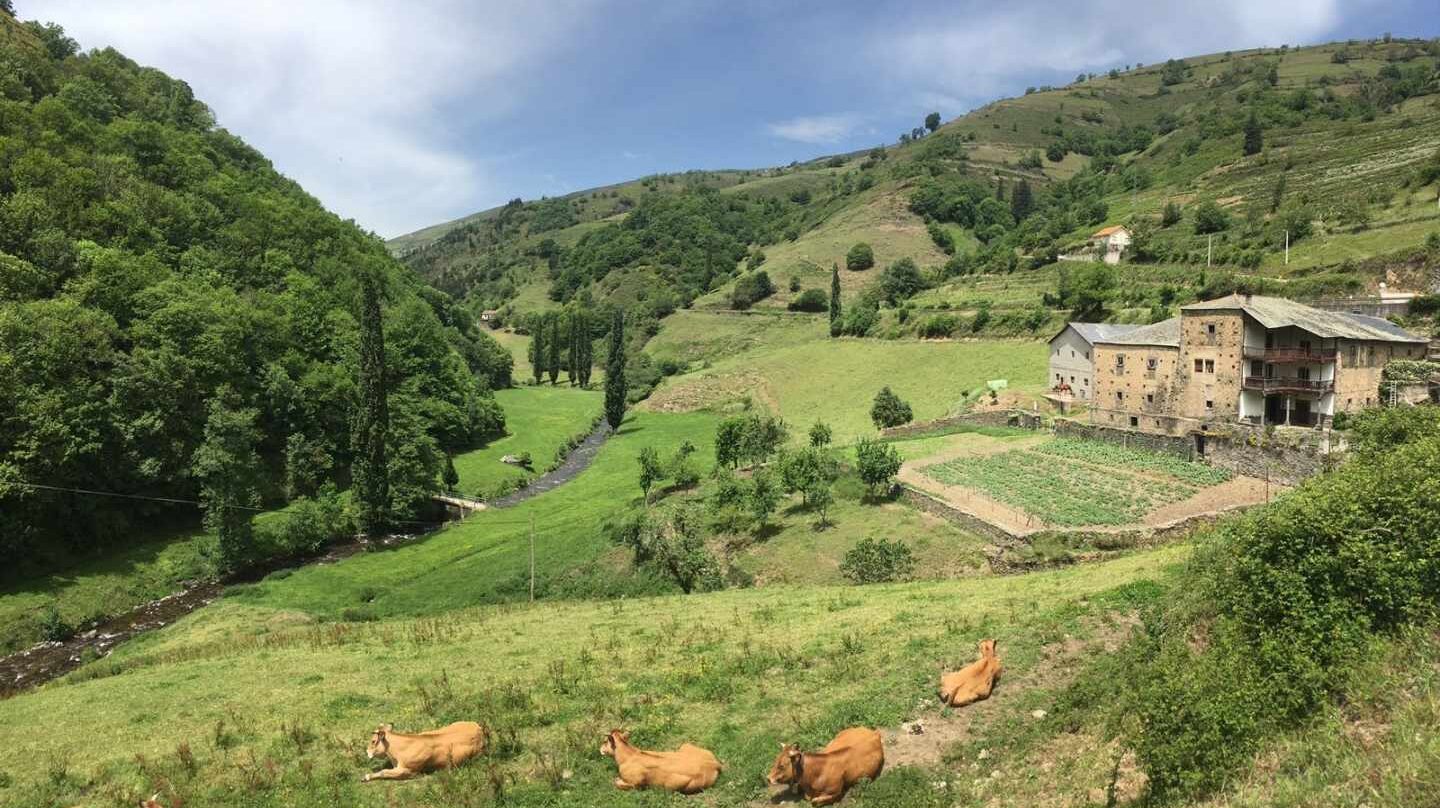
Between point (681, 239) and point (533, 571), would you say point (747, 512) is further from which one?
point (681, 239)

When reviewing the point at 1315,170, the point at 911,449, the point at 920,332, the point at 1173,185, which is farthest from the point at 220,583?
the point at 1173,185

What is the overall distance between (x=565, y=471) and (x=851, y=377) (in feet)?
114

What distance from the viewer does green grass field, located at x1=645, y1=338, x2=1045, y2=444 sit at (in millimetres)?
69250

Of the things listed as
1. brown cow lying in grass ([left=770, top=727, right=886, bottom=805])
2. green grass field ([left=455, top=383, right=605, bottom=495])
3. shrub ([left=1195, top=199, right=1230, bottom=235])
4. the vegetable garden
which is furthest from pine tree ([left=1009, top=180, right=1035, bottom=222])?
brown cow lying in grass ([left=770, top=727, right=886, bottom=805])

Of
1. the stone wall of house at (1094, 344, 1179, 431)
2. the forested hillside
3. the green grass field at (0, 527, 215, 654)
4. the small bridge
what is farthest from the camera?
the small bridge

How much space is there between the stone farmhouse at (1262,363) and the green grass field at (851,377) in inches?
671

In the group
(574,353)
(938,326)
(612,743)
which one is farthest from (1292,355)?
(574,353)

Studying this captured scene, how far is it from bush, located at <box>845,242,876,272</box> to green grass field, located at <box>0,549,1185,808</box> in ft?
422

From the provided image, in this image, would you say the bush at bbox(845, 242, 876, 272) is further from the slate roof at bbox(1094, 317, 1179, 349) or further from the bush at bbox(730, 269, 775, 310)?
the slate roof at bbox(1094, 317, 1179, 349)

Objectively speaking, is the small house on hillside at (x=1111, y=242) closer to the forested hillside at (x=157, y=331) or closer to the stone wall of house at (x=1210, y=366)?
the stone wall of house at (x=1210, y=366)

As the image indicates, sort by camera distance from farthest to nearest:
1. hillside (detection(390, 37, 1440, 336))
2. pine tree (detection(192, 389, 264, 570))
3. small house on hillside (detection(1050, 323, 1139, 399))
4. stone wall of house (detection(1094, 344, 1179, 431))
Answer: hillside (detection(390, 37, 1440, 336)) < small house on hillside (detection(1050, 323, 1139, 399)) < stone wall of house (detection(1094, 344, 1179, 431)) < pine tree (detection(192, 389, 264, 570))

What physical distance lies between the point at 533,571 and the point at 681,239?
16941cm

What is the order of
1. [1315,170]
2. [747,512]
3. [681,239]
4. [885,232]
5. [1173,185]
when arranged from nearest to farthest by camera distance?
1. [747,512]
2. [1315,170]
3. [1173,185]
4. [885,232]
5. [681,239]

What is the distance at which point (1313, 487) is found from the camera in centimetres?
1156
